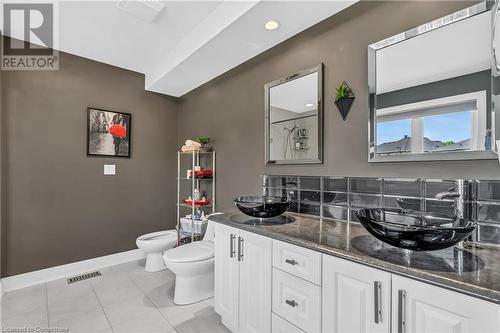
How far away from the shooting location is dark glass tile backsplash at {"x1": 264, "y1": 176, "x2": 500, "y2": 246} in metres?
1.23

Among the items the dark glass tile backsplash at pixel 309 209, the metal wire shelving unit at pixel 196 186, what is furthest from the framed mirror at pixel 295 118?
the metal wire shelving unit at pixel 196 186

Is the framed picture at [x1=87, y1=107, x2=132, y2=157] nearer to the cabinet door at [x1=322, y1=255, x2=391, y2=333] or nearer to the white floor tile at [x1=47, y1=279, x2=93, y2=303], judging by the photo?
the white floor tile at [x1=47, y1=279, x2=93, y2=303]

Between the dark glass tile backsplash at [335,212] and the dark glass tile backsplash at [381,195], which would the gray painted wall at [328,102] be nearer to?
the dark glass tile backsplash at [381,195]

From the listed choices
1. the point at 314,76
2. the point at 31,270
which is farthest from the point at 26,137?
the point at 314,76

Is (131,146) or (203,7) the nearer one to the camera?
(203,7)

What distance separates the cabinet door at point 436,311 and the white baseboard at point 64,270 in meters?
3.21

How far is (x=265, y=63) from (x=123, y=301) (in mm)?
2607

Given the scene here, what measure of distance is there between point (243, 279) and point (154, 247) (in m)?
1.58

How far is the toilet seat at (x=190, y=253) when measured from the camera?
212cm

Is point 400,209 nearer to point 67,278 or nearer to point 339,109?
point 339,109

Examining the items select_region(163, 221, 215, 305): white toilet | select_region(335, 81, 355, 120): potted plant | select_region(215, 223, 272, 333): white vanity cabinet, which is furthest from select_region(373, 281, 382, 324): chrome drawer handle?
select_region(163, 221, 215, 305): white toilet

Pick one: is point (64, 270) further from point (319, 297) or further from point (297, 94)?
point (297, 94)

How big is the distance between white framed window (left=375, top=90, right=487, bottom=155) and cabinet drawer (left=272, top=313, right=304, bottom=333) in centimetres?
Result: 118

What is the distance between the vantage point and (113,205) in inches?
125
